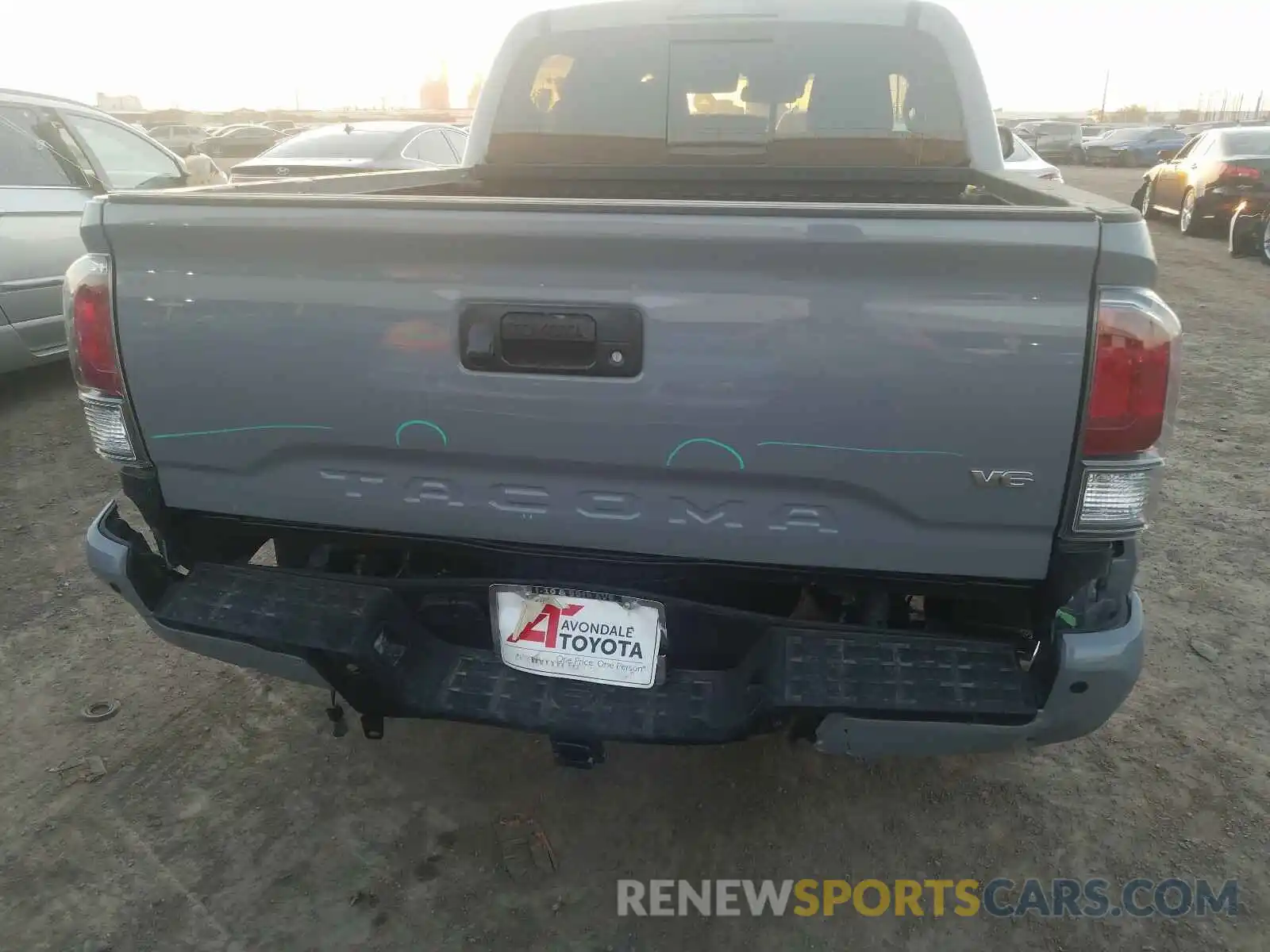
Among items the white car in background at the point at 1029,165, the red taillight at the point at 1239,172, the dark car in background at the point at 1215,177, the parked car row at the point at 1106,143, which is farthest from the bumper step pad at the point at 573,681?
the parked car row at the point at 1106,143

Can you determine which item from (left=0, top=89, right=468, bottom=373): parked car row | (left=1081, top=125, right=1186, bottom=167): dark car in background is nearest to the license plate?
(left=0, top=89, right=468, bottom=373): parked car row

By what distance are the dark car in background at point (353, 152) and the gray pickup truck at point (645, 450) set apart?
6962 millimetres

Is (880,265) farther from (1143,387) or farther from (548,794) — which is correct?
(548,794)

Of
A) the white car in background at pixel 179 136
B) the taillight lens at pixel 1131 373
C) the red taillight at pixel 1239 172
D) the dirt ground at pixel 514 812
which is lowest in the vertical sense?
the dirt ground at pixel 514 812

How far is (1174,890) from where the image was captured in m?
2.36

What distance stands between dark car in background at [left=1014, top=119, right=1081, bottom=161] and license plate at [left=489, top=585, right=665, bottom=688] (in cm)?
3352

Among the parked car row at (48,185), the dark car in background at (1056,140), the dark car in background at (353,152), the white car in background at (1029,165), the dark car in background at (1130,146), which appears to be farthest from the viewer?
the dark car in background at (1056,140)

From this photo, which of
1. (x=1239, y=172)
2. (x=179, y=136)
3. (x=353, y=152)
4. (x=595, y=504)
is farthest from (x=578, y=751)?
(x=179, y=136)

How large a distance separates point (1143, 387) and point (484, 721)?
1.60m

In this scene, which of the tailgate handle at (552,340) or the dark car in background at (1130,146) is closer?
the tailgate handle at (552,340)

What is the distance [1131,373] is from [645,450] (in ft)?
3.12

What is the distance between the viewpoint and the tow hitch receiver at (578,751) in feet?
7.19

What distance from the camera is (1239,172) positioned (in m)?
11.8

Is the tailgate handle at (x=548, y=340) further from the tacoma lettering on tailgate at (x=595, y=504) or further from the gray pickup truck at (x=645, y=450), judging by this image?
the tacoma lettering on tailgate at (x=595, y=504)
